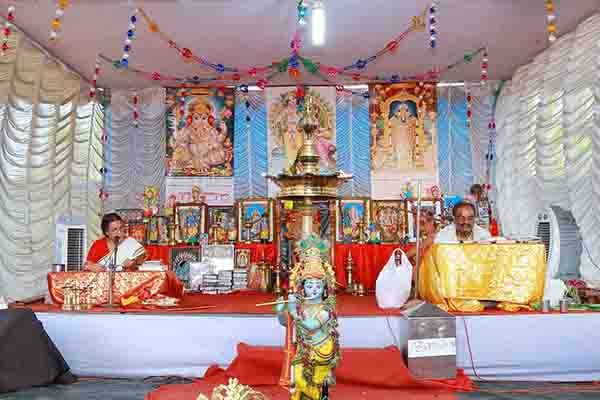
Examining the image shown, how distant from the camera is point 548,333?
12.8ft

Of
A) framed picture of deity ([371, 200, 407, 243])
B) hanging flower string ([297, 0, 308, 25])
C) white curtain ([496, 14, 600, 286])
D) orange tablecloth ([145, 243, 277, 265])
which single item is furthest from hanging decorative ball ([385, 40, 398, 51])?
orange tablecloth ([145, 243, 277, 265])

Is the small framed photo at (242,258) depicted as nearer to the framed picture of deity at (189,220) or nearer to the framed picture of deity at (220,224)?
the framed picture of deity at (220,224)

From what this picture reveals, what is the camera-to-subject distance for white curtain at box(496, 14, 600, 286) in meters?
6.10

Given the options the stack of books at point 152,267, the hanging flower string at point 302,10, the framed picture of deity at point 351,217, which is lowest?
the stack of books at point 152,267

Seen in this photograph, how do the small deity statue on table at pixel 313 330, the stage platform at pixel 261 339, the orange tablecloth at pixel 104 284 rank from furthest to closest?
1. the orange tablecloth at pixel 104 284
2. the stage platform at pixel 261 339
3. the small deity statue on table at pixel 313 330

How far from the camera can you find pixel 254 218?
8.16 meters

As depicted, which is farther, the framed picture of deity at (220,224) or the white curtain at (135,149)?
the white curtain at (135,149)

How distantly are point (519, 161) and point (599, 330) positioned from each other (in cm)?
464

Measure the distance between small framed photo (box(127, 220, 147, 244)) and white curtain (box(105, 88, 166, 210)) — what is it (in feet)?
2.01

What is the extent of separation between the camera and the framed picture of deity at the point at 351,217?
314 inches

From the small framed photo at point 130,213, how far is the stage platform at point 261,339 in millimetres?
4436

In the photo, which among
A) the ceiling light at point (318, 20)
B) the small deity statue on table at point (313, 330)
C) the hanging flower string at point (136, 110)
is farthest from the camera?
the hanging flower string at point (136, 110)

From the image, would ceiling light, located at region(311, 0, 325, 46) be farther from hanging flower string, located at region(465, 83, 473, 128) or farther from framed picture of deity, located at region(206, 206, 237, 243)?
hanging flower string, located at region(465, 83, 473, 128)

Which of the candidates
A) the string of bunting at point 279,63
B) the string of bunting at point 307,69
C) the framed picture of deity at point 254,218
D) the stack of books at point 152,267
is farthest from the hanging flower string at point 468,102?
the stack of books at point 152,267
